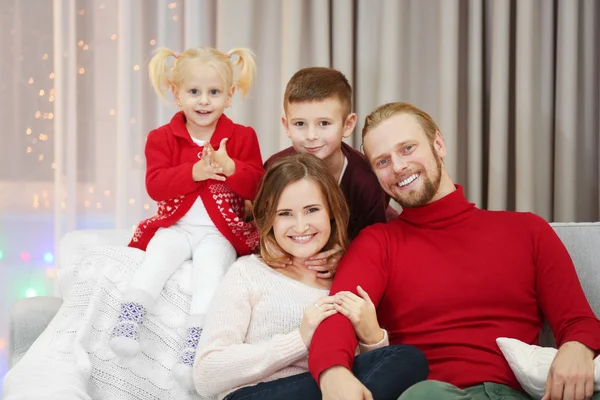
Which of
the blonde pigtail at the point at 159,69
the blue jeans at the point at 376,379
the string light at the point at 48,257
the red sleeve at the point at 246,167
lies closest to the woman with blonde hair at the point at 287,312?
the blue jeans at the point at 376,379

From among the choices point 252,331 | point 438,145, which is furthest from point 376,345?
point 438,145

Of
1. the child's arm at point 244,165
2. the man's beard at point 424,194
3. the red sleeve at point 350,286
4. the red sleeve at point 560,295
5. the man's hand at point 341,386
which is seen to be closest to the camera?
the man's hand at point 341,386

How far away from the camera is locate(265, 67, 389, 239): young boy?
6.39ft

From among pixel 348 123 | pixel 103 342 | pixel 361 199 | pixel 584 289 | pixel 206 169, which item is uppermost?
pixel 348 123

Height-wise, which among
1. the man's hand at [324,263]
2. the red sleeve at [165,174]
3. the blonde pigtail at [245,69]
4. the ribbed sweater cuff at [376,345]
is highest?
the blonde pigtail at [245,69]

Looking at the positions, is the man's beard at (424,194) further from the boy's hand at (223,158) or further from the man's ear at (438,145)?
the boy's hand at (223,158)

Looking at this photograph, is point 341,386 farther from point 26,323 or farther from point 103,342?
point 26,323

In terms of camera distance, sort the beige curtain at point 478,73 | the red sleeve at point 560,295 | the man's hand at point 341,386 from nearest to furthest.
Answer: the man's hand at point 341,386, the red sleeve at point 560,295, the beige curtain at point 478,73

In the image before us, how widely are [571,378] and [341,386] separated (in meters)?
0.49

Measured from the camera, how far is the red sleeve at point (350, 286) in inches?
56.6

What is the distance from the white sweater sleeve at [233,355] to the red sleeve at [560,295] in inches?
23.0

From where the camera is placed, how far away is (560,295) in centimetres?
163

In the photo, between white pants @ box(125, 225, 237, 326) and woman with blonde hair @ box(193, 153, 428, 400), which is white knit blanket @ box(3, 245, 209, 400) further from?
woman with blonde hair @ box(193, 153, 428, 400)

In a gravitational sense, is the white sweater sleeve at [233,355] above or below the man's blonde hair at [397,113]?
below
